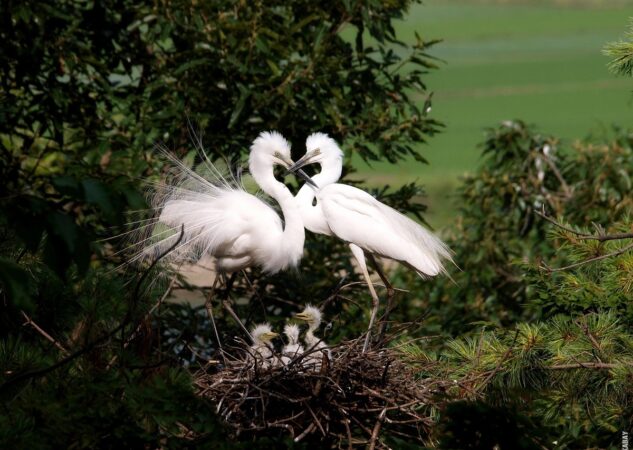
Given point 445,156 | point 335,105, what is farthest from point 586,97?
point 335,105

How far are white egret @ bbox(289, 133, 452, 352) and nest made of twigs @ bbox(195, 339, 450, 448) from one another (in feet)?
2.45

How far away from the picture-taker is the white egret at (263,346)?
11.8ft

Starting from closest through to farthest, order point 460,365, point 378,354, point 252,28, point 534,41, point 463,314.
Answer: point 460,365 < point 378,354 < point 252,28 < point 463,314 < point 534,41

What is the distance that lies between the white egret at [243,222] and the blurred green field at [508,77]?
6498 millimetres

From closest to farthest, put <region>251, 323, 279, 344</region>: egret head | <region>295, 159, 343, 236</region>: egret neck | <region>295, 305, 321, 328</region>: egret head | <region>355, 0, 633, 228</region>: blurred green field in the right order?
1. <region>251, 323, 279, 344</region>: egret head
2. <region>295, 305, 321, 328</region>: egret head
3. <region>295, 159, 343, 236</region>: egret neck
4. <region>355, 0, 633, 228</region>: blurred green field

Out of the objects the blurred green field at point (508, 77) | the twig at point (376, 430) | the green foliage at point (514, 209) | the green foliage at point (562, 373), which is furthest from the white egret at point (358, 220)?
the blurred green field at point (508, 77)

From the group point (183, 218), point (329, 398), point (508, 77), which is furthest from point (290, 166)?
point (508, 77)

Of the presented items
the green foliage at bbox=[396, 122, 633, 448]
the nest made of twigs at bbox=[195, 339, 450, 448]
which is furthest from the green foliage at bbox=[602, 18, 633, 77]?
the nest made of twigs at bbox=[195, 339, 450, 448]

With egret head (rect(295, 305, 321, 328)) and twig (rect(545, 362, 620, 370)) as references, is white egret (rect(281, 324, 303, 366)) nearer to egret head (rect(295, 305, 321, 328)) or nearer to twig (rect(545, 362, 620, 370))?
egret head (rect(295, 305, 321, 328))

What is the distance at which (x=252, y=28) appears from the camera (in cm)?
495

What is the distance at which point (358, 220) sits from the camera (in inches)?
167

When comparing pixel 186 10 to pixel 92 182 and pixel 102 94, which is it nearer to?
pixel 102 94

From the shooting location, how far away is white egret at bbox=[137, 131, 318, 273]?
166 inches

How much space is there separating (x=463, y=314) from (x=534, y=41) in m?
30.7
